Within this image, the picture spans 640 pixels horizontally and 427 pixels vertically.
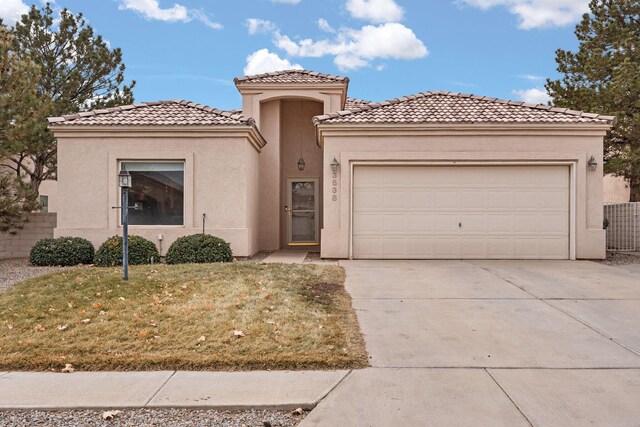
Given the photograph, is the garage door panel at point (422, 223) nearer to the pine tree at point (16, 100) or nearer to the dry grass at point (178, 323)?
the dry grass at point (178, 323)

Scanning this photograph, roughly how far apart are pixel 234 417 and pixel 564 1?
20.0 m

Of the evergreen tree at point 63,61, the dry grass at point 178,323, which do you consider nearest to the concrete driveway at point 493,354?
the dry grass at point 178,323

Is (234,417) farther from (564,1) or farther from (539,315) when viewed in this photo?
(564,1)

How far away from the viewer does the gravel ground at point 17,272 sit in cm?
895

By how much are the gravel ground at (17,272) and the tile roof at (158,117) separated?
3.73 meters

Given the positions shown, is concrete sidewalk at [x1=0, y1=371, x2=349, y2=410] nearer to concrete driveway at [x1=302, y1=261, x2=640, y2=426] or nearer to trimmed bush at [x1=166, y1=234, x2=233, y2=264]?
concrete driveway at [x1=302, y1=261, x2=640, y2=426]

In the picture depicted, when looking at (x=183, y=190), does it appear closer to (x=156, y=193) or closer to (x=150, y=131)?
(x=156, y=193)

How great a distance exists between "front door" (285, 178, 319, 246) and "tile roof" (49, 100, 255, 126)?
370 cm

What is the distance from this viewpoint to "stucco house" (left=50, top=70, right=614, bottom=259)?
469 inches

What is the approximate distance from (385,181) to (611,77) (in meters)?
Answer: 12.2

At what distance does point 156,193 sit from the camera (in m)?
12.0

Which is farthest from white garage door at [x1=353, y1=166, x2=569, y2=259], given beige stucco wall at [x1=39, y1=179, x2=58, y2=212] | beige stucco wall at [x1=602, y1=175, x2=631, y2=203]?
beige stucco wall at [x1=39, y1=179, x2=58, y2=212]

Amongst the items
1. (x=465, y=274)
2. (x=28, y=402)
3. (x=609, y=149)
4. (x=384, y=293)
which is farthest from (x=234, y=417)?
(x=609, y=149)

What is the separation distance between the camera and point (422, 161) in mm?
12094
